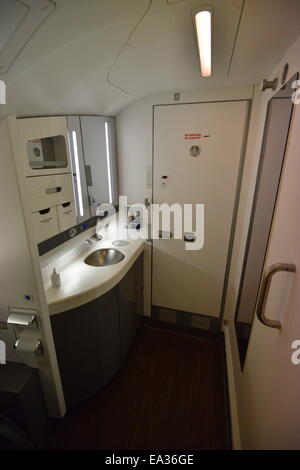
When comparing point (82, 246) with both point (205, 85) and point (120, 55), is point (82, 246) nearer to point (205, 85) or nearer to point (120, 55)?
point (120, 55)

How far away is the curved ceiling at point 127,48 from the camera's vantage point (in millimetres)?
836

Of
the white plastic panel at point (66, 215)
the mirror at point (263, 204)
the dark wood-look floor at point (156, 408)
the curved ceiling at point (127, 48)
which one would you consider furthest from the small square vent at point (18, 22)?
the dark wood-look floor at point (156, 408)

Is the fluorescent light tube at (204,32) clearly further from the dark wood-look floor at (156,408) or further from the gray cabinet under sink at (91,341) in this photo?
the dark wood-look floor at (156,408)

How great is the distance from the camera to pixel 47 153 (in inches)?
61.5

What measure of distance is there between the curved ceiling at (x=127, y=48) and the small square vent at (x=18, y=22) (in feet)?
0.08

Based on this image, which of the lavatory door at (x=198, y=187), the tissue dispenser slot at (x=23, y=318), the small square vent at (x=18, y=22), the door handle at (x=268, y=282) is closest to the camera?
the small square vent at (x=18, y=22)

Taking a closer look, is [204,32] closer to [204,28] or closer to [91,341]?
[204,28]

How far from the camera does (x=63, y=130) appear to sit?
1544mm

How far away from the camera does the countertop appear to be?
1.30m

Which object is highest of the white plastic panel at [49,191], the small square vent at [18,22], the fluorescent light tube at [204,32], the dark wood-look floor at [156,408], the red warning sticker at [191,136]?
the fluorescent light tube at [204,32]

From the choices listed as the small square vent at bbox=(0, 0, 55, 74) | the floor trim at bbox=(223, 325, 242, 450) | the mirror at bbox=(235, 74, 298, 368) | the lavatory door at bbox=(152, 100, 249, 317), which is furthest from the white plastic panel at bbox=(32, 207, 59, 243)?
the floor trim at bbox=(223, 325, 242, 450)

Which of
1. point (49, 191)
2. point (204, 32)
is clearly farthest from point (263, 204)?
point (49, 191)

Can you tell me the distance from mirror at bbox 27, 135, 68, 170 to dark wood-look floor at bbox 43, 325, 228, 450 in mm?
1772

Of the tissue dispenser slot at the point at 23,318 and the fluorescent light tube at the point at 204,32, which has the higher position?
the fluorescent light tube at the point at 204,32
